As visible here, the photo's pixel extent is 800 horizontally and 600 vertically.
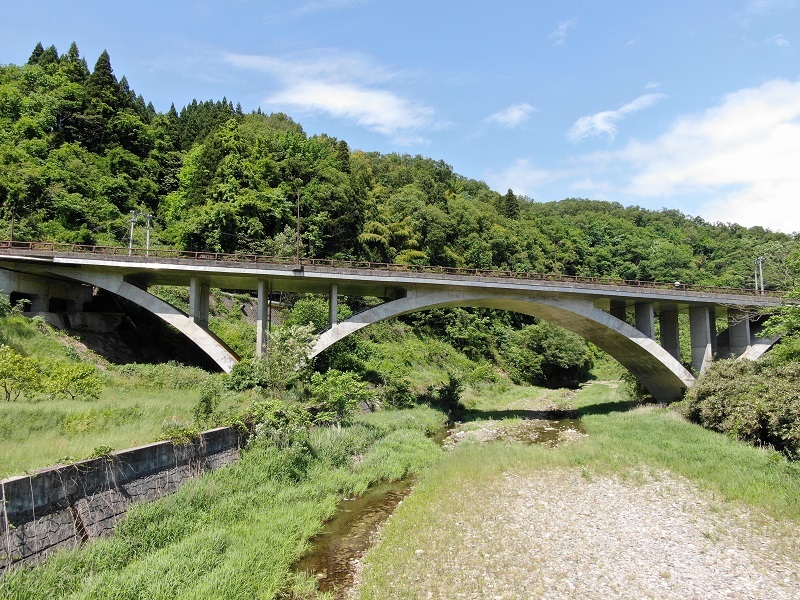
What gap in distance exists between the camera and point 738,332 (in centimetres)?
3219

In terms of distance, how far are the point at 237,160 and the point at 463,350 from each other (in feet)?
99.8

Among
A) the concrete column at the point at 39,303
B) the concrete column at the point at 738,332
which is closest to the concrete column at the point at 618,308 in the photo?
the concrete column at the point at 738,332

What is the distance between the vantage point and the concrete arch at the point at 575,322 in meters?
28.0

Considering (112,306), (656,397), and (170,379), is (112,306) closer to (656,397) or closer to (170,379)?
(170,379)

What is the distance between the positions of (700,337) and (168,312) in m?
33.1

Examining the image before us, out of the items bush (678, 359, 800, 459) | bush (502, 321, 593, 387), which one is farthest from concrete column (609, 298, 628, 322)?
bush (502, 321, 593, 387)

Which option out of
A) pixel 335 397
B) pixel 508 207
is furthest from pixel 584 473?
pixel 508 207

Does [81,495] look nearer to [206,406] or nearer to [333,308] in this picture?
[206,406]

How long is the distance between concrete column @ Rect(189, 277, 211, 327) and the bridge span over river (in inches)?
2.4

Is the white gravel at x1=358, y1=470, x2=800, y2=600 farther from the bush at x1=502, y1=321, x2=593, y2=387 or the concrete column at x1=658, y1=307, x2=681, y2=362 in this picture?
the bush at x1=502, y1=321, x2=593, y2=387

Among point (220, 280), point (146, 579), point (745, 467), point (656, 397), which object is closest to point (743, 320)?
point (656, 397)

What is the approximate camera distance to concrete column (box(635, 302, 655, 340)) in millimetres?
31375

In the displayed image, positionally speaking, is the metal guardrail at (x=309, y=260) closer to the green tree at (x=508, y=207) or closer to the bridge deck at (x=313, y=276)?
the bridge deck at (x=313, y=276)

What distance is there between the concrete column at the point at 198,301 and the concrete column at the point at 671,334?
29966 mm
